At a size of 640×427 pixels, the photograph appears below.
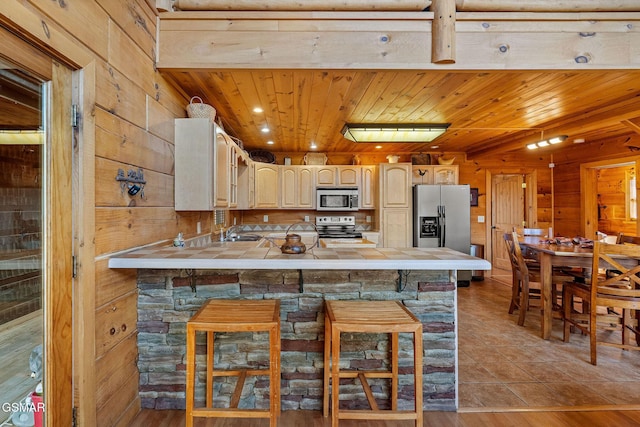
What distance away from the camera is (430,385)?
6.33 feet

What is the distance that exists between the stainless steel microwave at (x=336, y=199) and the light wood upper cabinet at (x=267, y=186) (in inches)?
29.1

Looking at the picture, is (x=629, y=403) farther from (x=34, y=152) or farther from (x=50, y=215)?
(x=34, y=152)

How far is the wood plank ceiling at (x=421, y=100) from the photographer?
2.34 metres

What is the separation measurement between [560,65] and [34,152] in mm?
3196

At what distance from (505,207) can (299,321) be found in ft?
17.6

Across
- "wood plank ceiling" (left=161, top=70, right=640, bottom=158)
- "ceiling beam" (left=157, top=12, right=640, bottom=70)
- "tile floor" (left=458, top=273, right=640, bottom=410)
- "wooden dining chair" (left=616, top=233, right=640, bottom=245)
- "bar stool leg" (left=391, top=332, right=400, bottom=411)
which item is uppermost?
"ceiling beam" (left=157, top=12, right=640, bottom=70)

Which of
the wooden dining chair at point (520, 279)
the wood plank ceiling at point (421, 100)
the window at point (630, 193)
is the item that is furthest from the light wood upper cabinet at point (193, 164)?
the window at point (630, 193)

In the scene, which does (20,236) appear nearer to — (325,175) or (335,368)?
(335,368)

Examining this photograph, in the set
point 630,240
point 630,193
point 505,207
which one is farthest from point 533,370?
point 630,193

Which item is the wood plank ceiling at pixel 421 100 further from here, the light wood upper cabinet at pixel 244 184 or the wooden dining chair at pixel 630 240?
the wooden dining chair at pixel 630 240

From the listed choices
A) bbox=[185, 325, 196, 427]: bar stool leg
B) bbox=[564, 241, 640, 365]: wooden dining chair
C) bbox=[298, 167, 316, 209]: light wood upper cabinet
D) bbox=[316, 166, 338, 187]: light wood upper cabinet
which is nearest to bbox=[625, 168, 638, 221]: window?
bbox=[564, 241, 640, 365]: wooden dining chair

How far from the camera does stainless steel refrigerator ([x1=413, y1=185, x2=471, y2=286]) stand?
482 cm

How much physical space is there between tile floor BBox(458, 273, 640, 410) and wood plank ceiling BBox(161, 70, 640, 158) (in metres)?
2.36

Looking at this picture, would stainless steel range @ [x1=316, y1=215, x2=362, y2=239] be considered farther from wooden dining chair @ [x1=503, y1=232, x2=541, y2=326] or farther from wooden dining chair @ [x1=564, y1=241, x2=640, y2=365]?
wooden dining chair @ [x1=564, y1=241, x2=640, y2=365]
